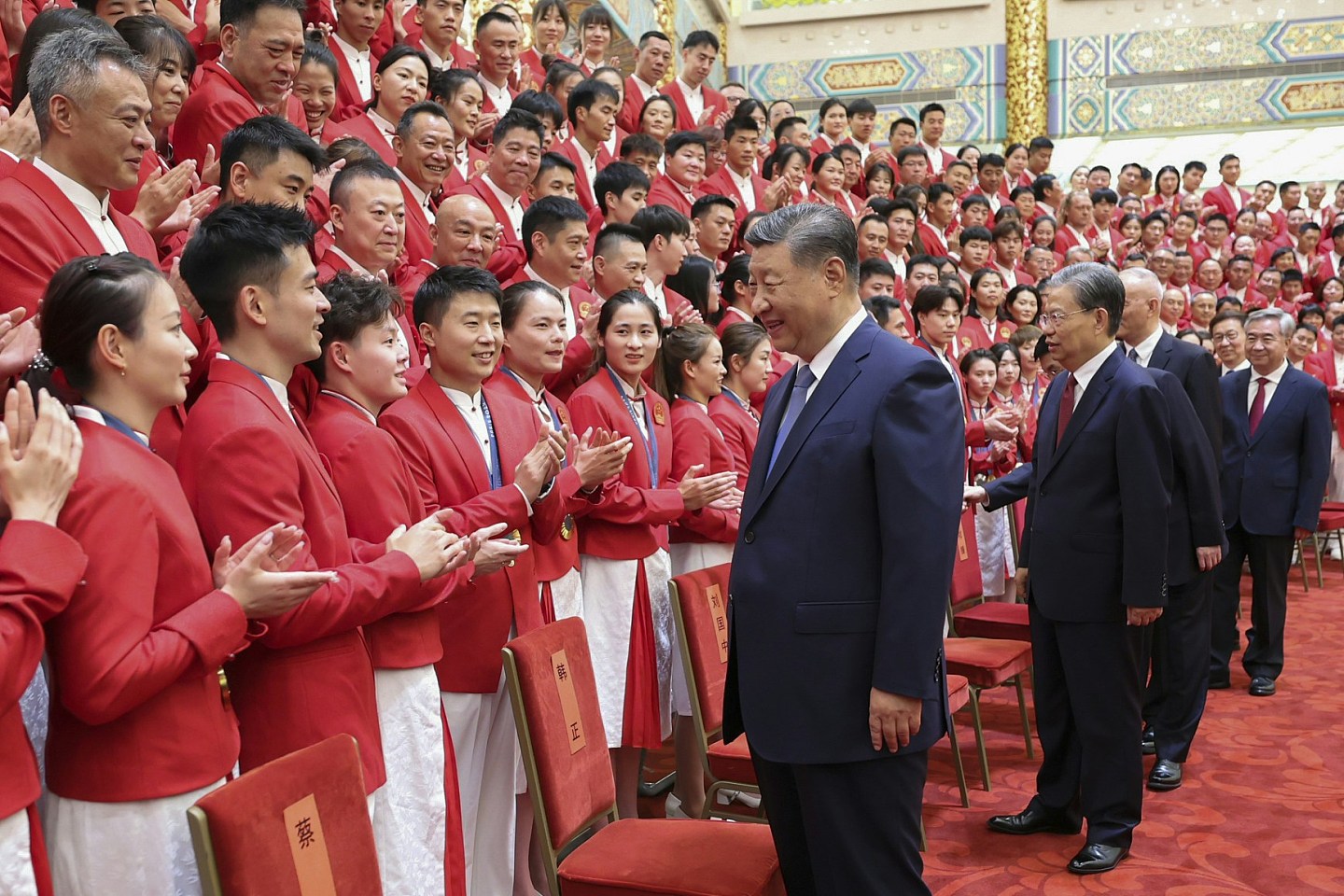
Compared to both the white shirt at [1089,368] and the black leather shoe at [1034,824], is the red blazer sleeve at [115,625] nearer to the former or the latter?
the white shirt at [1089,368]

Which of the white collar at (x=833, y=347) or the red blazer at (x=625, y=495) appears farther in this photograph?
the red blazer at (x=625, y=495)

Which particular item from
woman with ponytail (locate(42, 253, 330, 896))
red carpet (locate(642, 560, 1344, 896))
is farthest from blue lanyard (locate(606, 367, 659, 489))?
woman with ponytail (locate(42, 253, 330, 896))

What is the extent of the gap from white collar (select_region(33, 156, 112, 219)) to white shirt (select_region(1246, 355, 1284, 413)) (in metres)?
5.30

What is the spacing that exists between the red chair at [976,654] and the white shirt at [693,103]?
4338 mm

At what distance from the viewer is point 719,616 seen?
2.77m

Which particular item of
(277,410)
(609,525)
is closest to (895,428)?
(277,410)

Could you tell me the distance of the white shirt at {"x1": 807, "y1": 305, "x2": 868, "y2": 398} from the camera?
1970mm

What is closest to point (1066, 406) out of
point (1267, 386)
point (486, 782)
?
point (486, 782)

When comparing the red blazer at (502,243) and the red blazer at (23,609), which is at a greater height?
the red blazer at (502,243)

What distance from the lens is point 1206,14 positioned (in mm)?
12844

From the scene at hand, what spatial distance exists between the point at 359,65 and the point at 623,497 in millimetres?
2728

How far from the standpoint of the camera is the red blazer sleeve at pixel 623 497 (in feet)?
9.69

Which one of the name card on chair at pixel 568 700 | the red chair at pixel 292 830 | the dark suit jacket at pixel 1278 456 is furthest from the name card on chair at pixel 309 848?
the dark suit jacket at pixel 1278 456

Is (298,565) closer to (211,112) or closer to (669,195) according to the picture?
(211,112)
